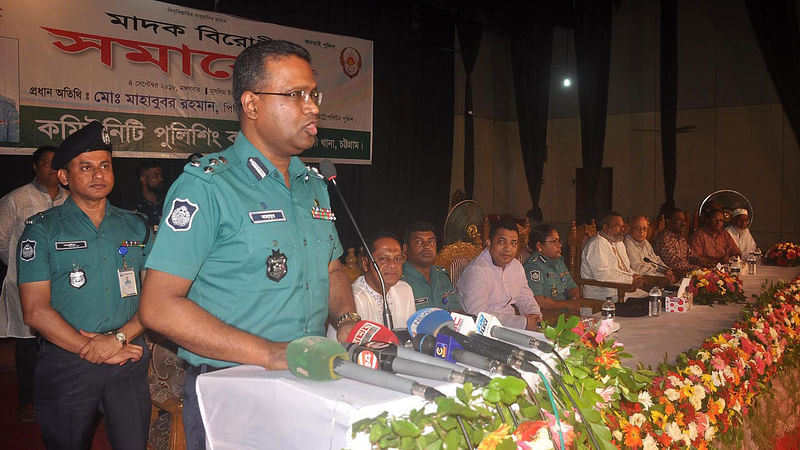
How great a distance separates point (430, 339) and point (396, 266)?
2038mm

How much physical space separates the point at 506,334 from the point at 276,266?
484 mm

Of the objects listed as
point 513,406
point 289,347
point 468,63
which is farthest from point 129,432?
point 468,63

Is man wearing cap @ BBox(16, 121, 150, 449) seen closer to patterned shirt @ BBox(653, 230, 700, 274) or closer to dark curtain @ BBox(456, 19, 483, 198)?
patterned shirt @ BBox(653, 230, 700, 274)

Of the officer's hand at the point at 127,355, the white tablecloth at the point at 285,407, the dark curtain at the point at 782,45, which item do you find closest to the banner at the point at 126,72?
the officer's hand at the point at 127,355

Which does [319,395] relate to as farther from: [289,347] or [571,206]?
[571,206]

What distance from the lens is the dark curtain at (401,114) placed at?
6.49 m

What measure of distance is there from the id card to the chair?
1.58ft

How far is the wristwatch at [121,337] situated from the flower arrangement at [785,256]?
17.3 ft

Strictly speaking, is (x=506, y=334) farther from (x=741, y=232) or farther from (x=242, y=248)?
(x=741, y=232)

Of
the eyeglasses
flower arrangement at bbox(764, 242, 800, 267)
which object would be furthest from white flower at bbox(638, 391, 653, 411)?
flower arrangement at bbox(764, 242, 800, 267)

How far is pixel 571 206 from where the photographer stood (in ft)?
32.9

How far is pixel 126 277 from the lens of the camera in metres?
2.17

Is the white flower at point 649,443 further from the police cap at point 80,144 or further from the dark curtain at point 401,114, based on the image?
the dark curtain at point 401,114

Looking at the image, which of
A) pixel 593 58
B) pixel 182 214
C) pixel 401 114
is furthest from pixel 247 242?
pixel 593 58
